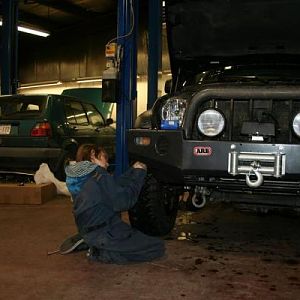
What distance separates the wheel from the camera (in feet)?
12.3

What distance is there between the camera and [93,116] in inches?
307

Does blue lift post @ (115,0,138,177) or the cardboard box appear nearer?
the cardboard box

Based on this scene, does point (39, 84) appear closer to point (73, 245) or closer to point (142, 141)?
point (73, 245)

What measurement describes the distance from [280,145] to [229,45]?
74.2 inches

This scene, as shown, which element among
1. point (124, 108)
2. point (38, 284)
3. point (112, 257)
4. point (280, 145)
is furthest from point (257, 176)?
point (124, 108)

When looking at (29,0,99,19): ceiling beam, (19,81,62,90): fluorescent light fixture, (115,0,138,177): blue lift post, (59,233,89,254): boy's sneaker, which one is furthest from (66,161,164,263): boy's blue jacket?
(19,81,62,90): fluorescent light fixture

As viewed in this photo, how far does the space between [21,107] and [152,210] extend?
146 inches

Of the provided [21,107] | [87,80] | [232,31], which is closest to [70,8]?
[87,80]

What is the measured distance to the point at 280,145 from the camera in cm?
300

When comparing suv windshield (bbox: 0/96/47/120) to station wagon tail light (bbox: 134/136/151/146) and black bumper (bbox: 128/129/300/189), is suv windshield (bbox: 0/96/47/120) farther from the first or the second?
black bumper (bbox: 128/129/300/189)

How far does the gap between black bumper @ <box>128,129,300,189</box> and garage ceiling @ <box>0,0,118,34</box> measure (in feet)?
37.3

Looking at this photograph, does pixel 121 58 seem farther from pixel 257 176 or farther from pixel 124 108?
pixel 257 176

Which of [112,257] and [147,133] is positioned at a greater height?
[147,133]

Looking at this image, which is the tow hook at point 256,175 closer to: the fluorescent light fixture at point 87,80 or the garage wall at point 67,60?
the garage wall at point 67,60
